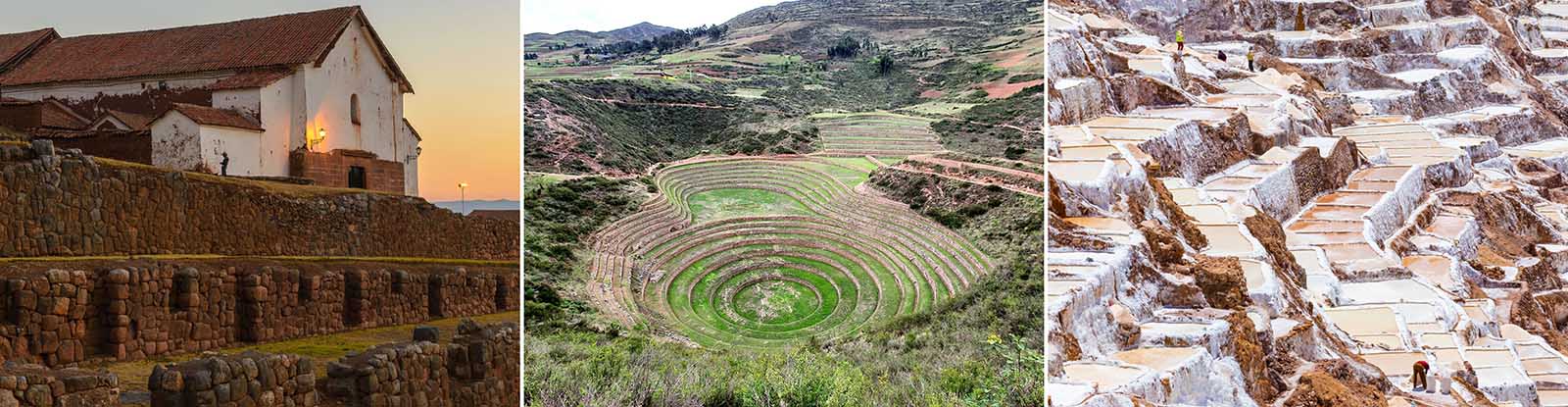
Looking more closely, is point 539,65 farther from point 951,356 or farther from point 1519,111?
point 1519,111

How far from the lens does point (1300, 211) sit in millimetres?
25531

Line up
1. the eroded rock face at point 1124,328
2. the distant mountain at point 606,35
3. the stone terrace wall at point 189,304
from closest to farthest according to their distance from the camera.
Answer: the stone terrace wall at point 189,304 → the distant mountain at point 606,35 → the eroded rock face at point 1124,328

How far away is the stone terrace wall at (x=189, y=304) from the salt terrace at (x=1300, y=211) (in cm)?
424

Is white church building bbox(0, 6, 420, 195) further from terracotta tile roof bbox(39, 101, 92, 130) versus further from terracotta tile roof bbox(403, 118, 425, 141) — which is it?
terracotta tile roof bbox(403, 118, 425, 141)

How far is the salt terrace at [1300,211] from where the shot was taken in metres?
11.2

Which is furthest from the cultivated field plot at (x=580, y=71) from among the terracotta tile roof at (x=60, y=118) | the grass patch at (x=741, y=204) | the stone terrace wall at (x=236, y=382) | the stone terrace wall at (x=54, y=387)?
the stone terrace wall at (x=54, y=387)

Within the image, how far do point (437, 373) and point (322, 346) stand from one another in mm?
683

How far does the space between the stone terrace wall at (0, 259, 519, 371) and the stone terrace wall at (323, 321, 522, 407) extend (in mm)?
541

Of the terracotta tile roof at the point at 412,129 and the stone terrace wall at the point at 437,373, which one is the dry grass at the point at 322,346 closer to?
the stone terrace wall at the point at 437,373

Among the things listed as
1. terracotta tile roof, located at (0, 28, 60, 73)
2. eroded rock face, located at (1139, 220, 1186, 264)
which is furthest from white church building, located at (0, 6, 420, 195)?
eroded rock face, located at (1139, 220, 1186, 264)

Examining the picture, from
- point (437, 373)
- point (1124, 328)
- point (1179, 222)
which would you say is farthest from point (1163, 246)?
point (437, 373)

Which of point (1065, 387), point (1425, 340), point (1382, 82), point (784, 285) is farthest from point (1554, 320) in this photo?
point (784, 285)

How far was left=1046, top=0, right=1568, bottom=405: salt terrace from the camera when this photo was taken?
11.2m

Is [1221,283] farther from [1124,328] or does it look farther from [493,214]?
[493,214]
